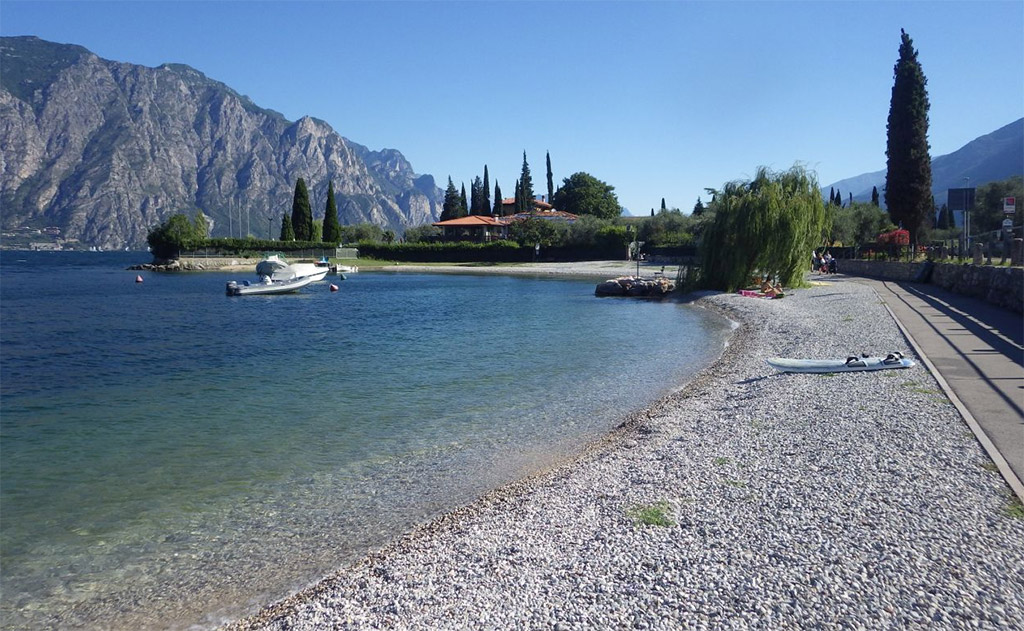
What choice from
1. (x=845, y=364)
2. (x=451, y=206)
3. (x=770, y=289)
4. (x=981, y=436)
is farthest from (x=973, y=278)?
(x=451, y=206)

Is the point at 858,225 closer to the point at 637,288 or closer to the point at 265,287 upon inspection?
the point at 637,288

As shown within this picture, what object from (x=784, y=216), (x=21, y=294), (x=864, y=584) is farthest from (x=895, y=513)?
(x=21, y=294)

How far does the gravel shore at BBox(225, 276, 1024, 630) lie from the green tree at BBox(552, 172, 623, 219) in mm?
118693

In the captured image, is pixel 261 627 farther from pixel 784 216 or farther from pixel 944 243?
pixel 944 243

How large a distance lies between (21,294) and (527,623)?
61.4 meters

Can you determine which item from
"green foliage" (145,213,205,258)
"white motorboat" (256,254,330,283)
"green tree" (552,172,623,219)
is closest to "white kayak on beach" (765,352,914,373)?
"white motorboat" (256,254,330,283)

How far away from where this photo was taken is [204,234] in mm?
113188

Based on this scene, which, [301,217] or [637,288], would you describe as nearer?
[637,288]

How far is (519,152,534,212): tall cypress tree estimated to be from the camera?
129125 millimetres

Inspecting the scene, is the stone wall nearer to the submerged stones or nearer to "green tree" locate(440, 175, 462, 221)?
the submerged stones

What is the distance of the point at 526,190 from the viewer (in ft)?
429

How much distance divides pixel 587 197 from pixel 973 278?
103 metres

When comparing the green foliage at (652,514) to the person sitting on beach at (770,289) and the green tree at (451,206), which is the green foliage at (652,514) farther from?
the green tree at (451,206)

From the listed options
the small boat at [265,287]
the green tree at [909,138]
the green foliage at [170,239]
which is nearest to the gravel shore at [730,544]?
the green tree at [909,138]
